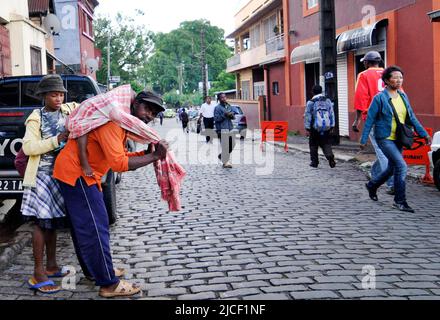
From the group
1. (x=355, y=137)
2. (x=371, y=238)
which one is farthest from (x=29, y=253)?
(x=355, y=137)

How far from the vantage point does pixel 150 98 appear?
415 centimetres

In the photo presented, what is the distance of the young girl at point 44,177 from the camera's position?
453 cm

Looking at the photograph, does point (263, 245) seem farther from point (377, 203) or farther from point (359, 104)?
point (359, 104)

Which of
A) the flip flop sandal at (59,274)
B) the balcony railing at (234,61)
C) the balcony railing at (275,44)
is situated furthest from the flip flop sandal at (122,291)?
the balcony railing at (234,61)

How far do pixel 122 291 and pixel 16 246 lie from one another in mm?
2076

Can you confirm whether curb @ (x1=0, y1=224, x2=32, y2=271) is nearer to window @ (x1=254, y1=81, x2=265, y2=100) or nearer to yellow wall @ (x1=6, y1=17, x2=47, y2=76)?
yellow wall @ (x1=6, y1=17, x2=47, y2=76)

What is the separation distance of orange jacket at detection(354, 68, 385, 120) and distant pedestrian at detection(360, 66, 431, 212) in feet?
5.22

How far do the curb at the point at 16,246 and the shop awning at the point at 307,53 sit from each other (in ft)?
50.2

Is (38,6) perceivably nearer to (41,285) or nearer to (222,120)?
(222,120)

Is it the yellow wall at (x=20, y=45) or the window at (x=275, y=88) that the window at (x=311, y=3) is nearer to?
the window at (x=275, y=88)

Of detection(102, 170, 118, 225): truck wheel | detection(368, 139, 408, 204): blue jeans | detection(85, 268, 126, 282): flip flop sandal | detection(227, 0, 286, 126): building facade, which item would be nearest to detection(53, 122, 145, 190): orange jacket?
detection(85, 268, 126, 282): flip flop sandal

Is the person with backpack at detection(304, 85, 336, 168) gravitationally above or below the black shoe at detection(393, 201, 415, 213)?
above

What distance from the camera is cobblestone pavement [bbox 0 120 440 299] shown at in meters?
4.49

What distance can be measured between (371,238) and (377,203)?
2146mm
